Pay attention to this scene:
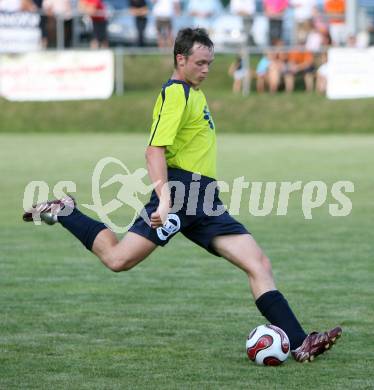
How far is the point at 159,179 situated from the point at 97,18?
24.1 m

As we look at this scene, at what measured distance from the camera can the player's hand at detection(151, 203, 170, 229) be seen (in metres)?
5.85

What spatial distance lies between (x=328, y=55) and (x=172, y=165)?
67.4 ft

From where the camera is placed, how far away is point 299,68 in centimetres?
2838

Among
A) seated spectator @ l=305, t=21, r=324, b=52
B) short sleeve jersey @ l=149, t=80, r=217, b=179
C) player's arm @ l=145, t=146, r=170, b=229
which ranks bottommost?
seated spectator @ l=305, t=21, r=324, b=52

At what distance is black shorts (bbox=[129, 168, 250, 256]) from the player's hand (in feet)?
0.66

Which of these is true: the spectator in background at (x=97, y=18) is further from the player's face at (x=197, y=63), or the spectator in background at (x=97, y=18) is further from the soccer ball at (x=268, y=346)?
the soccer ball at (x=268, y=346)

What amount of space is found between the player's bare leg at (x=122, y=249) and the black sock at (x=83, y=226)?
0.04 m

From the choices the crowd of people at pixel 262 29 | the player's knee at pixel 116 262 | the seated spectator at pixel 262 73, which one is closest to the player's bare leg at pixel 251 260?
the player's knee at pixel 116 262

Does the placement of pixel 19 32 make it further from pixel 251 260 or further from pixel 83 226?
pixel 251 260

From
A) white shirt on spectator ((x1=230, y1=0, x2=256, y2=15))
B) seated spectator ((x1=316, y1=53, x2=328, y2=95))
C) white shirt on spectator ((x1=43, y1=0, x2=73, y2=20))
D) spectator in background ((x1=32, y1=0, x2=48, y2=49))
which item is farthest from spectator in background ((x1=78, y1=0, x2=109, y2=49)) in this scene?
seated spectator ((x1=316, y1=53, x2=328, y2=95))

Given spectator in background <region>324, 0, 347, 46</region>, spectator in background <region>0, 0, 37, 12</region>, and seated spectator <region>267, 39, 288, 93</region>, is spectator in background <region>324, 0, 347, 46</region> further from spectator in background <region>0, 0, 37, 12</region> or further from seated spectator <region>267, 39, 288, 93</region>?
spectator in background <region>0, 0, 37, 12</region>

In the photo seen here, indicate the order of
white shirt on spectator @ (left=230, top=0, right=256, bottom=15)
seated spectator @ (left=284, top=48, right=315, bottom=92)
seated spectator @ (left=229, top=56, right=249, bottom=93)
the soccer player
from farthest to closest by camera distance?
white shirt on spectator @ (left=230, top=0, right=256, bottom=15) < seated spectator @ (left=229, top=56, right=249, bottom=93) < seated spectator @ (left=284, top=48, right=315, bottom=92) < the soccer player

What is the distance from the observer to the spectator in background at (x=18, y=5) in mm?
28625

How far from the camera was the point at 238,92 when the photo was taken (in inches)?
1144
